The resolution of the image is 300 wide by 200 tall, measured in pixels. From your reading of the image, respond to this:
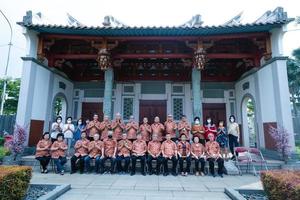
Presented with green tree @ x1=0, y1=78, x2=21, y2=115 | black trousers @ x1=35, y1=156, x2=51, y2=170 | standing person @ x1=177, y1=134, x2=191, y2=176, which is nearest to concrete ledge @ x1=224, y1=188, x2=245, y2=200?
standing person @ x1=177, y1=134, x2=191, y2=176

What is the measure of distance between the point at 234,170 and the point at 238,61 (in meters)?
5.71

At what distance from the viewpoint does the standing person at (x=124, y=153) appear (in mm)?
6402

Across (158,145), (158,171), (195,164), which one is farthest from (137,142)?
(195,164)

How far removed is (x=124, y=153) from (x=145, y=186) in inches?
67.6

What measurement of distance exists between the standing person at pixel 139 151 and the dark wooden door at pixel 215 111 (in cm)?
537

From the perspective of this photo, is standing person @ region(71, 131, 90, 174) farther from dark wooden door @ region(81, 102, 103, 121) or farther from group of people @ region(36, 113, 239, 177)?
dark wooden door @ region(81, 102, 103, 121)

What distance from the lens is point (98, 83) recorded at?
11344mm

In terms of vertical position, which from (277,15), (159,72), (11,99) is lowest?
(11,99)

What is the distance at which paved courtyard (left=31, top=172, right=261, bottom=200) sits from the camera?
13.7ft

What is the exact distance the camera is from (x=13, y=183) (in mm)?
3328

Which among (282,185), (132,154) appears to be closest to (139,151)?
(132,154)

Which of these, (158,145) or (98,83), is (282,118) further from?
(98,83)

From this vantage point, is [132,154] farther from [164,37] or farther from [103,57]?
[164,37]

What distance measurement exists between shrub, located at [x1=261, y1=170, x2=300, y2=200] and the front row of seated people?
2.74 m
